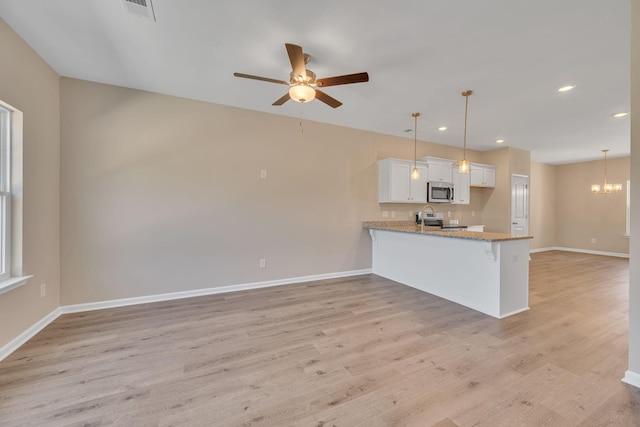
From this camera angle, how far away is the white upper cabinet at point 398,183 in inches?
192

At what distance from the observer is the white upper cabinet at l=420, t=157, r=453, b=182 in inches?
208

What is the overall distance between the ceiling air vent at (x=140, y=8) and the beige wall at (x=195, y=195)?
5.15ft

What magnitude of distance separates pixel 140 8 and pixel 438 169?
205 inches

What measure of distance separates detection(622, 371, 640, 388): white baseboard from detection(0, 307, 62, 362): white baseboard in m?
4.84

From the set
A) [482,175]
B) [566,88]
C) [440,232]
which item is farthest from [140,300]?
→ [482,175]

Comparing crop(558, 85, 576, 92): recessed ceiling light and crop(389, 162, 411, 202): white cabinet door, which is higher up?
crop(558, 85, 576, 92): recessed ceiling light

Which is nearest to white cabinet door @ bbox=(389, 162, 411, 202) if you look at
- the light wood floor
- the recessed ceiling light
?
the light wood floor

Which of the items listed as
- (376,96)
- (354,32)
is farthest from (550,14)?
(376,96)

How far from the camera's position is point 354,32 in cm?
224

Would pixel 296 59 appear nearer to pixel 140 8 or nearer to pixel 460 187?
pixel 140 8

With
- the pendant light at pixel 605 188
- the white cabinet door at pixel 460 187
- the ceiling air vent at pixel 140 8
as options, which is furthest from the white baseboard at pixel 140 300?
the pendant light at pixel 605 188

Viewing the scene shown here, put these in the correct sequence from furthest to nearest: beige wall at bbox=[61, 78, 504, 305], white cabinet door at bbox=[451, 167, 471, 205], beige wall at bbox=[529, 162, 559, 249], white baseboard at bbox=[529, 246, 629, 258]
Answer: beige wall at bbox=[529, 162, 559, 249] < white baseboard at bbox=[529, 246, 629, 258] < white cabinet door at bbox=[451, 167, 471, 205] < beige wall at bbox=[61, 78, 504, 305]

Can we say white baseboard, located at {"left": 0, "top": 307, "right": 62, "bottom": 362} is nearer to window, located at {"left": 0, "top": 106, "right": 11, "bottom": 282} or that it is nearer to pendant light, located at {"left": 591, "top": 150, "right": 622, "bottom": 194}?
window, located at {"left": 0, "top": 106, "right": 11, "bottom": 282}

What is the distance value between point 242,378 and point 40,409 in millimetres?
1220
